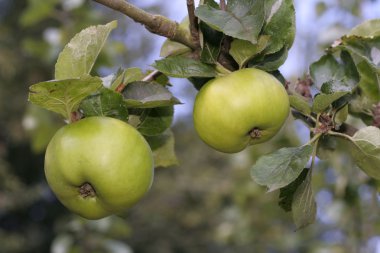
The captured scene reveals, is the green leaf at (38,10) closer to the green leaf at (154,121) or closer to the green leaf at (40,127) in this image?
the green leaf at (40,127)

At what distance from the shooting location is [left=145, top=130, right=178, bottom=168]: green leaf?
0.95 meters

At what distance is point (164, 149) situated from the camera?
95 centimetres

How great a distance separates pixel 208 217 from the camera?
7.30 metres

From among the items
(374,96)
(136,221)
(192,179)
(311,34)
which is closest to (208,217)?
(192,179)

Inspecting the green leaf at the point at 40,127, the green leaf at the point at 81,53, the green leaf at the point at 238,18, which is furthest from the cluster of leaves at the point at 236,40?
the green leaf at the point at 40,127

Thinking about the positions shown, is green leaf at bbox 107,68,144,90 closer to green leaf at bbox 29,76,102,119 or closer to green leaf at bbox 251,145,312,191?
green leaf at bbox 29,76,102,119

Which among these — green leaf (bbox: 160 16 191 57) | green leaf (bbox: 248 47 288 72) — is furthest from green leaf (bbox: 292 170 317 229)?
green leaf (bbox: 160 16 191 57)

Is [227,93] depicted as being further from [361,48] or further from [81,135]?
[361,48]

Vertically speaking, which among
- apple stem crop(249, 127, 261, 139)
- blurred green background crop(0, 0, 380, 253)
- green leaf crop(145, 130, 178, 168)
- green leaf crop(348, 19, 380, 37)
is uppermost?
green leaf crop(348, 19, 380, 37)

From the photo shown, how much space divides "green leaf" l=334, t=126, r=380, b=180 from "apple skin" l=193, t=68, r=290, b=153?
0.40 ft

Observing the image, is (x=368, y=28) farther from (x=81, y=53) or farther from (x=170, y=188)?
(x=170, y=188)

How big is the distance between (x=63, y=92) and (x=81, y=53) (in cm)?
8

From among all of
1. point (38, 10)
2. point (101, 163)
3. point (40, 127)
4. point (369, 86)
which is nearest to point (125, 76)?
point (101, 163)

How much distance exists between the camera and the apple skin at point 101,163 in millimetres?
685
